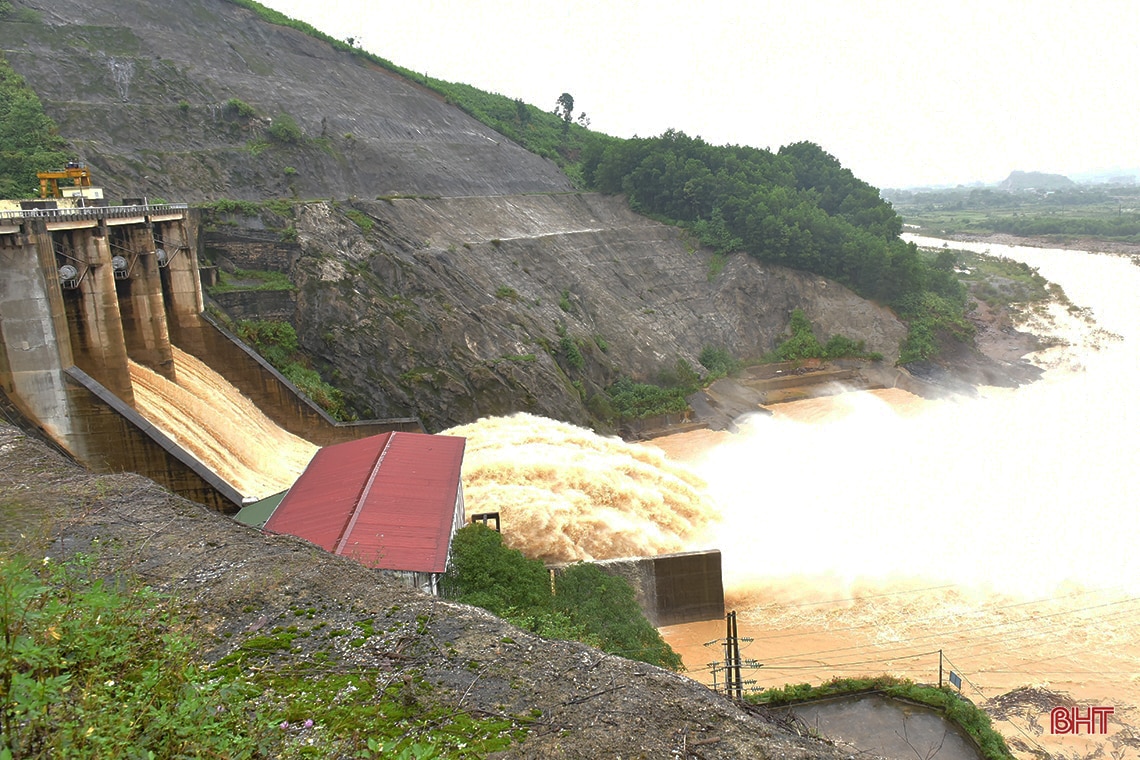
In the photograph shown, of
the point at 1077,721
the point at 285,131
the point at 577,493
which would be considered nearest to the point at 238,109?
the point at 285,131

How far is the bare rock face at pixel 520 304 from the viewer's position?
116 ft

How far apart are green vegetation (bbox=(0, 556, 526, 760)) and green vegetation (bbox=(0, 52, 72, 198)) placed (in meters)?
32.3

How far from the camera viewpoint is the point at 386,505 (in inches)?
739

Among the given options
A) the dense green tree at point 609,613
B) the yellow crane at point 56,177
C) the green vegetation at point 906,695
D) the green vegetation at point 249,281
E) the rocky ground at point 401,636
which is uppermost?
the yellow crane at point 56,177

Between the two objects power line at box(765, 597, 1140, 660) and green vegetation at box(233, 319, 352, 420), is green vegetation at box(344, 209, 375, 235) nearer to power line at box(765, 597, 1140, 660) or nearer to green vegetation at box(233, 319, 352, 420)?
green vegetation at box(233, 319, 352, 420)

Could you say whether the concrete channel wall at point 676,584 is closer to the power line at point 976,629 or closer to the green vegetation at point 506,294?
the power line at point 976,629

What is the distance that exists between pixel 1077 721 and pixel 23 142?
148ft

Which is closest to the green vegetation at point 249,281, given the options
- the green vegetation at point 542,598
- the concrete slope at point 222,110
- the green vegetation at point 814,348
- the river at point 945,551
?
the concrete slope at point 222,110

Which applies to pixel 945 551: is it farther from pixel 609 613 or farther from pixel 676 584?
pixel 609 613

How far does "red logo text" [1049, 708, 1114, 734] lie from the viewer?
1866 cm

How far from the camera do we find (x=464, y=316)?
125 ft

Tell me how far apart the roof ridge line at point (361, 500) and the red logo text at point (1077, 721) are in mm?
16856

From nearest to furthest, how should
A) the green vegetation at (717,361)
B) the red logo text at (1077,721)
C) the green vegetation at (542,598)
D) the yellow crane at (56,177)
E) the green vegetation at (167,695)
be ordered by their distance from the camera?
the green vegetation at (167,695)
the green vegetation at (542,598)
the red logo text at (1077,721)
the yellow crane at (56,177)
the green vegetation at (717,361)

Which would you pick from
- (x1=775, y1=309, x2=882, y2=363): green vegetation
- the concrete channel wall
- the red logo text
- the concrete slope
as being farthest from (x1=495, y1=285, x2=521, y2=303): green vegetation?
the red logo text
